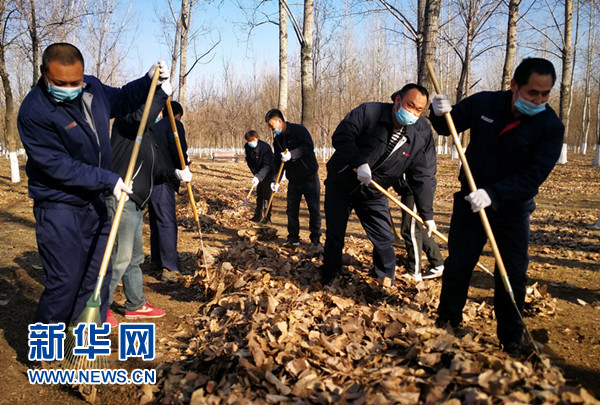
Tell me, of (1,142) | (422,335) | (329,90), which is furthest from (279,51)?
(1,142)

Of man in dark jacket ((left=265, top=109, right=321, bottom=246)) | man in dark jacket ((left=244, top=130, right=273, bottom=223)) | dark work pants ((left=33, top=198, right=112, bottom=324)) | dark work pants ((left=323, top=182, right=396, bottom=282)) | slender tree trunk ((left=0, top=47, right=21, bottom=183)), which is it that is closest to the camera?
dark work pants ((left=33, top=198, right=112, bottom=324))

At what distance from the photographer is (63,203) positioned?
310 cm

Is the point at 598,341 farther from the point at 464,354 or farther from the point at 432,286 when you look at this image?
the point at 464,354

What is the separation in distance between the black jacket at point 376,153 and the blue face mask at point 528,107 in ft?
4.29

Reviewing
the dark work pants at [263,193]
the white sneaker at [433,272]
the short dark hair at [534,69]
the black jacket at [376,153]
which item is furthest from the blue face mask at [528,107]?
the dark work pants at [263,193]

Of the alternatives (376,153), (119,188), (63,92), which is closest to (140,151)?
(119,188)

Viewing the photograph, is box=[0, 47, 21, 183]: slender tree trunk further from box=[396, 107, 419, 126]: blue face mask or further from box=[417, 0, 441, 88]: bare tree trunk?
box=[396, 107, 419, 126]: blue face mask

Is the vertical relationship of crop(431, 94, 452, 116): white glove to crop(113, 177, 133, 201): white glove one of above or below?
above

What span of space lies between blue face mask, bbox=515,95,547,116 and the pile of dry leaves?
160cm

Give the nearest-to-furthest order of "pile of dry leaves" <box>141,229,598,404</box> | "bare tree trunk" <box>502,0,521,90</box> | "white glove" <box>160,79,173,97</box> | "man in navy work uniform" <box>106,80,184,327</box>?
"pile of dry leaves" <box>141,229,598,404</box> → "white glove" <box>160,79,173,97</box> → "man in navy work uniform" <box>106,80,184,327</box> → "bare tree trunk" <box>502,0,521,90</box>

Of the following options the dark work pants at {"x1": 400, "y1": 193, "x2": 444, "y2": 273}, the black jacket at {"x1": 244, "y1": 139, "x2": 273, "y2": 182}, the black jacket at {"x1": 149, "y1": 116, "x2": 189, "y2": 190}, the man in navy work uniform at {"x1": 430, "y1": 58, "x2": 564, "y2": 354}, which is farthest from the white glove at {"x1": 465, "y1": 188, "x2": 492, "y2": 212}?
the black jacket at {"x1": 244, "y1": 139, "x2": 273, "y2": 182}

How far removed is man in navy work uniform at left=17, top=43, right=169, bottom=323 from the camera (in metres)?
2.90

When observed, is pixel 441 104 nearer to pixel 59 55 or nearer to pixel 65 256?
pixel 59 55

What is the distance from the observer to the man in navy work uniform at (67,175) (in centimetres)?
290
